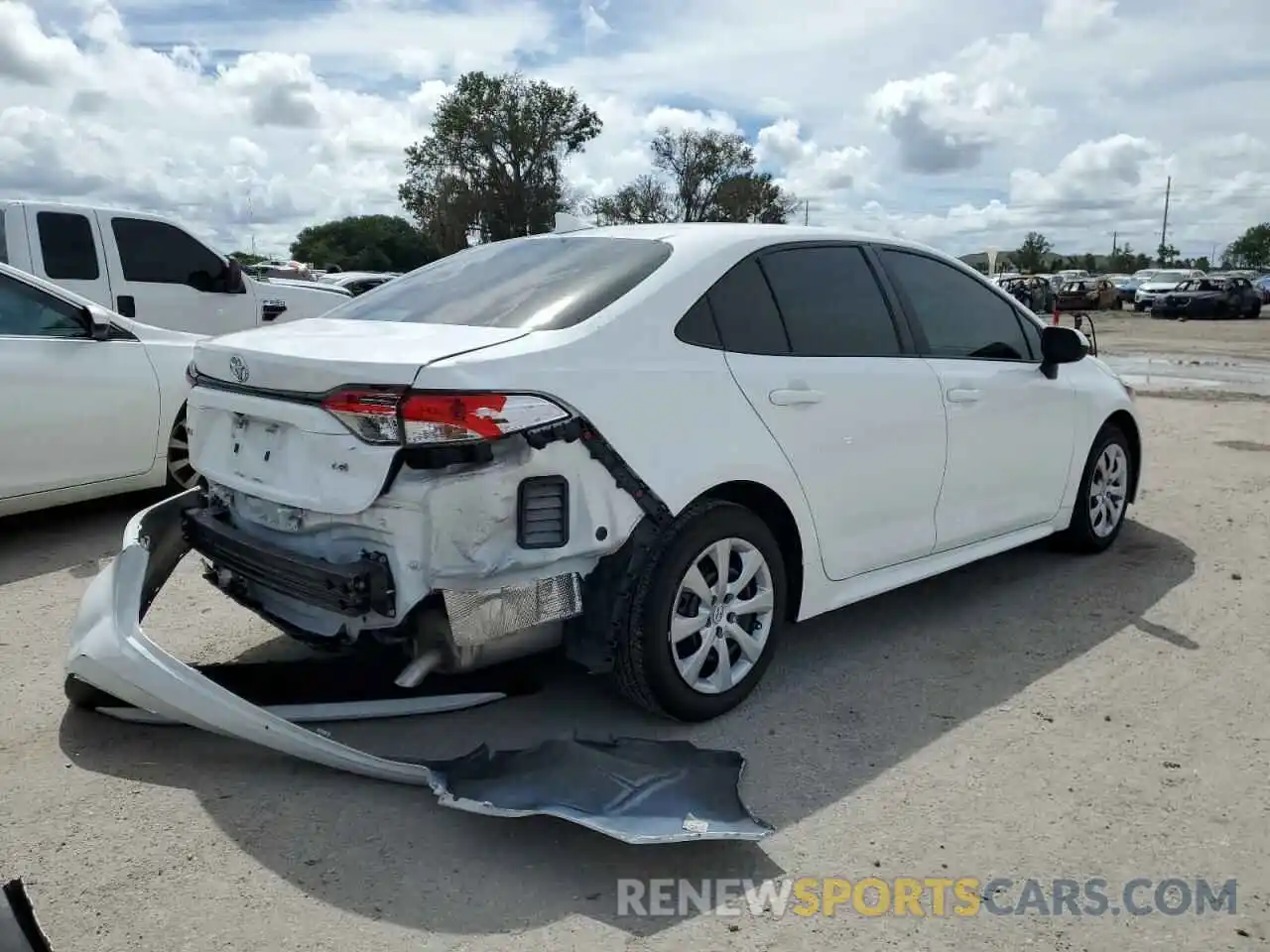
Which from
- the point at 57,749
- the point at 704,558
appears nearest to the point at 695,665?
the point at 704,558

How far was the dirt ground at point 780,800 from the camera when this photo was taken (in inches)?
103

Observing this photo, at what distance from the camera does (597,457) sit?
3.21 meters

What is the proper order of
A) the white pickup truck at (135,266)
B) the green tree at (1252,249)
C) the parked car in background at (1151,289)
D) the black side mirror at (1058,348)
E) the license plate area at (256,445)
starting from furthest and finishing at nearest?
the green tree at (1252,249)
the parked car in background at (1151,289)
the white pickup truck at (135,266)
the black side mirror at (1058,348)
the license plate area at (256,445)

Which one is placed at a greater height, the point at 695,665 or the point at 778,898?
the point at 695,665

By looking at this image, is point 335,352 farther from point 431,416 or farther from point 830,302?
point 830,302

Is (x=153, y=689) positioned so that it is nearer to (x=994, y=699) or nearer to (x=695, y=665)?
(x=695, y=665)

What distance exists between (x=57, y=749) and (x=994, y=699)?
321 centimetres

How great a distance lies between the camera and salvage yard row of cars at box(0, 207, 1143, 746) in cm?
305

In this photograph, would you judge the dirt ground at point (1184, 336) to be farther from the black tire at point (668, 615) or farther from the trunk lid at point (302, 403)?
the trunk lid at point (302, 403)

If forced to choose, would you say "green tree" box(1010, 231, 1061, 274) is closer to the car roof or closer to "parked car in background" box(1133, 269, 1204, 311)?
"parked car in background" box(1133, 269, 1204, 311)

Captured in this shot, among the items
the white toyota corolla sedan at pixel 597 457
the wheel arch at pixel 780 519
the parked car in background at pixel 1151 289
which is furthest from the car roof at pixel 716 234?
the parked car in background at pixel 1151 289

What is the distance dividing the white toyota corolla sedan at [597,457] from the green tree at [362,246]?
6393 cm

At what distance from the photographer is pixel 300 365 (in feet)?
10.4

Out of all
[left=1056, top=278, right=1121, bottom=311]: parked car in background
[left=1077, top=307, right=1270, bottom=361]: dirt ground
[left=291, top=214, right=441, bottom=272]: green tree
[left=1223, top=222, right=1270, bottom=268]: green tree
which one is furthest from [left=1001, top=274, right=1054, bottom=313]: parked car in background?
[left=1223, top=222, right=1270, bottom=268]: green tree
